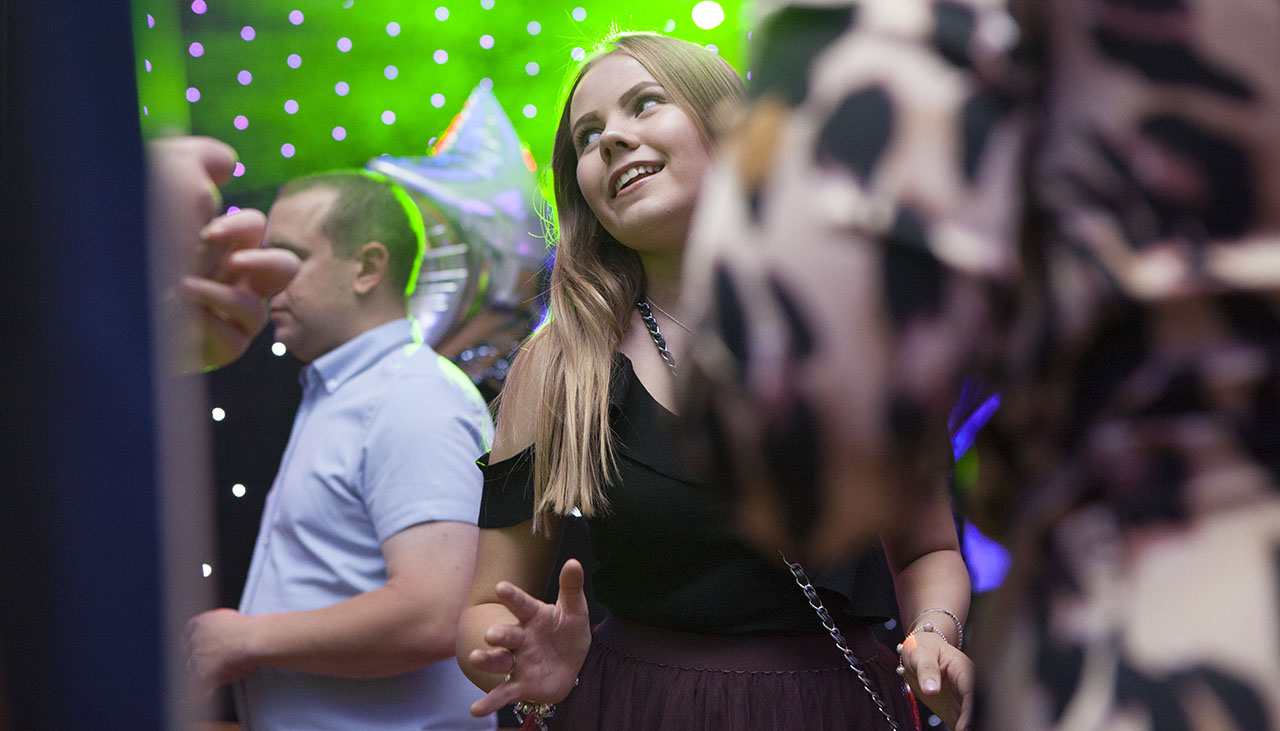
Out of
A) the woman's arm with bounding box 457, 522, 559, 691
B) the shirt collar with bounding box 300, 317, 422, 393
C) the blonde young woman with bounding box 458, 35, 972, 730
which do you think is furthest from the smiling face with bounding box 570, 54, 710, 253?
the shirt collar with bounding box 300, 317, 422, 393

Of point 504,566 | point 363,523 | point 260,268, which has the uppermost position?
point 260,268

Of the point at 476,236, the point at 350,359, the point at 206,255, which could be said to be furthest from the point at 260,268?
the point at 476,236

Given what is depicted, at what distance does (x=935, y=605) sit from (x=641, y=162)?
66 cm

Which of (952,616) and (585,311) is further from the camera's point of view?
(585,311)

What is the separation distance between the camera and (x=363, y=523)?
1881mm

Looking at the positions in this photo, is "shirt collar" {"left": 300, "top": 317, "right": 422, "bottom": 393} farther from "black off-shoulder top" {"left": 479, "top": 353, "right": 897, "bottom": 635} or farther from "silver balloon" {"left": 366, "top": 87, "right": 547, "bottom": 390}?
"black off-shoulder top" {"left": 479, "top": 353, "right": 897, "bottom": 635}

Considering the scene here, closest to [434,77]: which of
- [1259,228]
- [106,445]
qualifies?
[106,445]

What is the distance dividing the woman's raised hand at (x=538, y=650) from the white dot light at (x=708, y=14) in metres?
2.24

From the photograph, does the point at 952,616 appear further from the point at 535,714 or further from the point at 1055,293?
the point at 1055,293

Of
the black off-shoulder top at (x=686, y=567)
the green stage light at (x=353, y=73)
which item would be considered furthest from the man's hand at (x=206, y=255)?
the green stage light at (x=353, y=73)

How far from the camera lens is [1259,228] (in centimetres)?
38

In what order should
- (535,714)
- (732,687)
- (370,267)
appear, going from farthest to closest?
(370,267) < (535,714) < (732,687)

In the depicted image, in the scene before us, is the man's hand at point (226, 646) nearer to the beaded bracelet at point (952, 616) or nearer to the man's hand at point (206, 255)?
the man's hand at point (206, 255)

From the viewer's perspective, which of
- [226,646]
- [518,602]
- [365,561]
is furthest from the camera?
[365,561]
